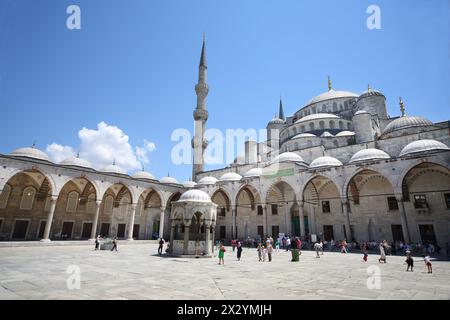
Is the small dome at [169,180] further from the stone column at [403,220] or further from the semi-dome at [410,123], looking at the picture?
the semi-dome at [410,123]

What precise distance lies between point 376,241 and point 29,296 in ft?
68.2

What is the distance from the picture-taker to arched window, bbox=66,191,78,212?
75.2ft

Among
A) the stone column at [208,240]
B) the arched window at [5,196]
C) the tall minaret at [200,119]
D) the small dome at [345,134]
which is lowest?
the stone column at [208,240]

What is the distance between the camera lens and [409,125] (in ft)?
69.6

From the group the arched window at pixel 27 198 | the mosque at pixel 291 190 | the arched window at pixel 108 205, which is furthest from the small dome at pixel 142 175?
the arched window at pixel 27 198

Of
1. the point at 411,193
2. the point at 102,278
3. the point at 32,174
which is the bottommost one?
the point at 102,278

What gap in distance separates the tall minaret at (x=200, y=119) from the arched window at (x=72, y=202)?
13675 mm

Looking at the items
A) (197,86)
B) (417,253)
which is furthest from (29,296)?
(197,86)

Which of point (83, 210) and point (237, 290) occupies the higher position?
point (83, 210)

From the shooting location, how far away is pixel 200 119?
29.9 m

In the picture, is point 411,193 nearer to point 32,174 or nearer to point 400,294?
point 400,294

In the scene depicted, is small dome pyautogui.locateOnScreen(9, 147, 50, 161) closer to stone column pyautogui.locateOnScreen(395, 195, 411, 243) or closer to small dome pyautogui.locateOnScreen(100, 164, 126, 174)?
small dome pyautogui.locateOnScreen(100, 164, 126, 174)

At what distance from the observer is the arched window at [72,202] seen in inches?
902
